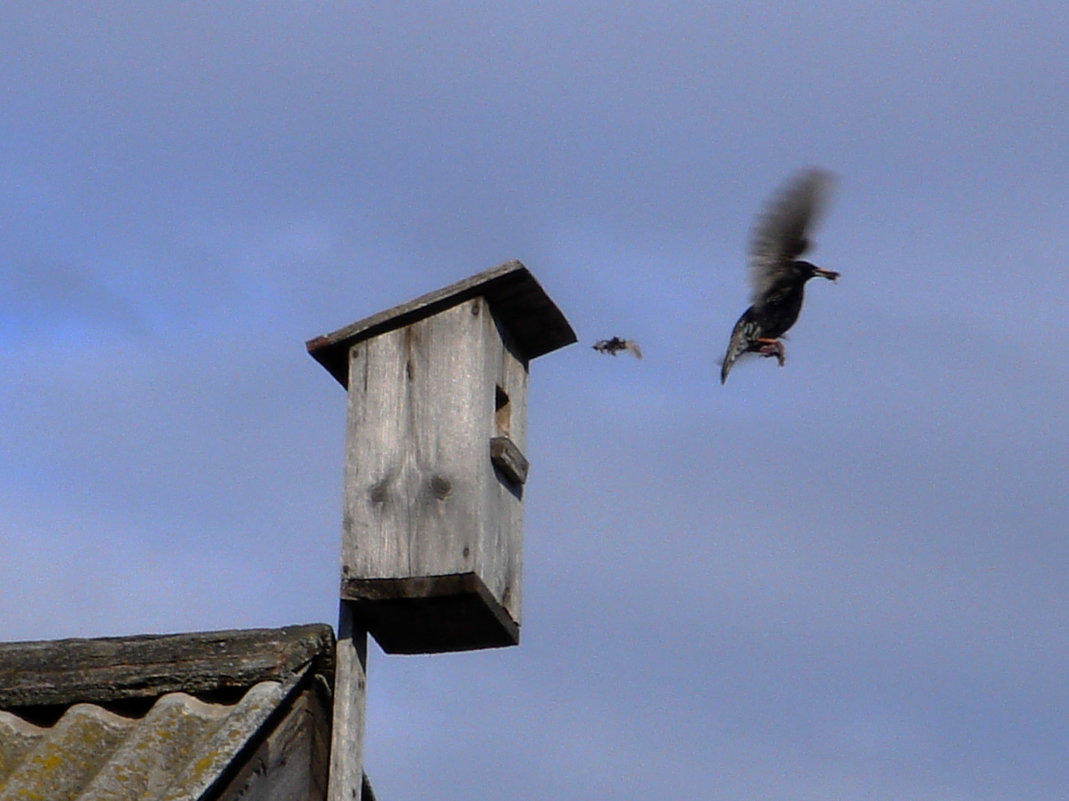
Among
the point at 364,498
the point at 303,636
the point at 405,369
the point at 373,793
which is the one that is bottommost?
the point at 373,793

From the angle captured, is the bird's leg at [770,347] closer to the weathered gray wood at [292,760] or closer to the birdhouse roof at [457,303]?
the birdhouse roof at [457,303]

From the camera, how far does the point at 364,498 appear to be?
5.57m

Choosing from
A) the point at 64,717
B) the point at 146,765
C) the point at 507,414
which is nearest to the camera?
the point at 146,765

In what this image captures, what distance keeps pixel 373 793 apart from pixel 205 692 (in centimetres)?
96

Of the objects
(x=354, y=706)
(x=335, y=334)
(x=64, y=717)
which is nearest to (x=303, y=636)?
(x=354, y=706)

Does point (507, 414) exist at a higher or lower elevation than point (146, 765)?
higher

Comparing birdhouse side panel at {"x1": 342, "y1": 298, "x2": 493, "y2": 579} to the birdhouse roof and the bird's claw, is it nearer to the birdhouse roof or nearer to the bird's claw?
the birdhouse roof

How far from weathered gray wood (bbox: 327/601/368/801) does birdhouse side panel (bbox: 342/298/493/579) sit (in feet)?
0.65

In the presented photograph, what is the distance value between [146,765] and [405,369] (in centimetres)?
154

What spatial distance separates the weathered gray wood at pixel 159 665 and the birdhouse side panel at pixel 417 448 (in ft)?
1.07

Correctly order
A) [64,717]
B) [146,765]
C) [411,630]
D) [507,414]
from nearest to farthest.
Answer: [146,765]
[64,717]
[411,630]
[507,414]

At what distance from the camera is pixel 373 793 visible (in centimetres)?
587

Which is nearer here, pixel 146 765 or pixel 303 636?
pixel 146 765

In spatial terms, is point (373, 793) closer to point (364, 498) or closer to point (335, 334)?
point (364, 498)
